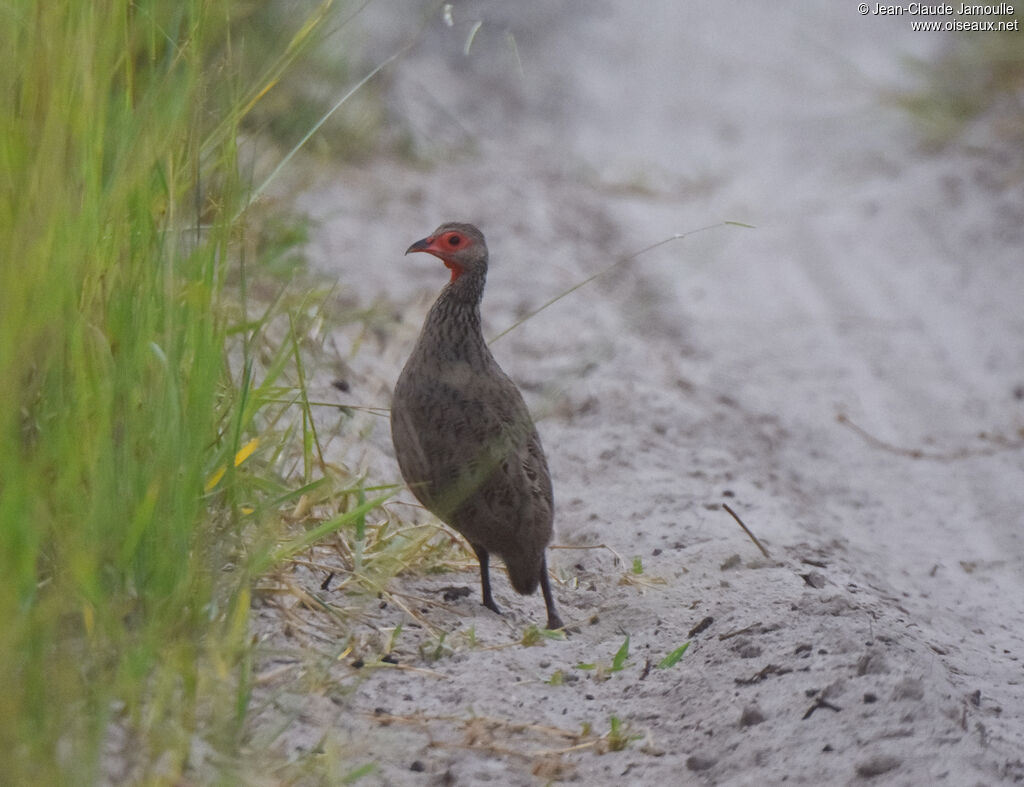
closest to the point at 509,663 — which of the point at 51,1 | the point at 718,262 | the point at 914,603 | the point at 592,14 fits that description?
the point at 914,603

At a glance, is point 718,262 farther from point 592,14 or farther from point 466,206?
point 592,14

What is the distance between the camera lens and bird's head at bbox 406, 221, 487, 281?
3574 millimetres

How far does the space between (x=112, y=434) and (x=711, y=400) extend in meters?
3.05

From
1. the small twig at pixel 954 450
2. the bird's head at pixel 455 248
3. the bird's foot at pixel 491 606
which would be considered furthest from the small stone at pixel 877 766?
the small twig at pixel 954 450

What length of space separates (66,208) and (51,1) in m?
0.37

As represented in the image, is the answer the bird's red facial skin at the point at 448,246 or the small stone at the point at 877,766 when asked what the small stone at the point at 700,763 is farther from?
the bird's red facial skin at the point at 448,246

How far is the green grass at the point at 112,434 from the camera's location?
1.97 meters

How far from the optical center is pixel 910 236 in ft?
21.9

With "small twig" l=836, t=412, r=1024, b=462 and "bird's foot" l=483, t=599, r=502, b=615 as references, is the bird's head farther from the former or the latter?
"small twig" l=836, t=412, r=1024, b=462

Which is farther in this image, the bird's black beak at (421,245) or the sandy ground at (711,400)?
the bird's black beak at (421,245)

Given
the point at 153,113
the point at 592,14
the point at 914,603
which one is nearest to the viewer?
the point at 153,113

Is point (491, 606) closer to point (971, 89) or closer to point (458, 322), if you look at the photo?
point (458, 322)

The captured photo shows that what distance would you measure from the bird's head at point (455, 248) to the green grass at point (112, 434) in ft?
2.78

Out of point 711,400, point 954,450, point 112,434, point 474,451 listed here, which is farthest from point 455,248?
point 954,450
